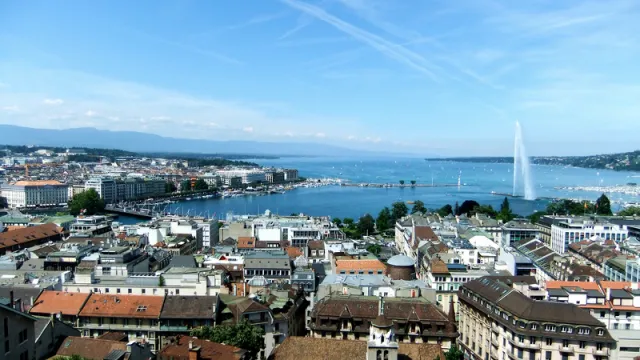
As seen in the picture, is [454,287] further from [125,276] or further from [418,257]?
[125,276]

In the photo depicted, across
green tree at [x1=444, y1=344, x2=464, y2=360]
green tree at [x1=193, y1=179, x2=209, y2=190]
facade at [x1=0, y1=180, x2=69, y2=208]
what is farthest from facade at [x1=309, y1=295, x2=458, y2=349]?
green tree at [x1=193, y1=179, x2=209, y2=190]

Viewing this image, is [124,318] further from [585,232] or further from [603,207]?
[603,207]

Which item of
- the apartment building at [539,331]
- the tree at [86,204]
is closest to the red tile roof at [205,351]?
the apartment building at [539,331]

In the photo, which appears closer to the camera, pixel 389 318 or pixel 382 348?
pixel 382 348

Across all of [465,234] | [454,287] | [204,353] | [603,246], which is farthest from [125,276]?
[603,246]

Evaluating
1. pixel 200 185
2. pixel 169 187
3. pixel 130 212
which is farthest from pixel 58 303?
pixel 200 185

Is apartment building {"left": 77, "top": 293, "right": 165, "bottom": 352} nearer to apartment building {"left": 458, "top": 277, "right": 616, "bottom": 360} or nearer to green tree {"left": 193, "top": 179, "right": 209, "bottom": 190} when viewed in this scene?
apartment building {"left": 458, "top": 277, "right": 616, "bottom": 360}
